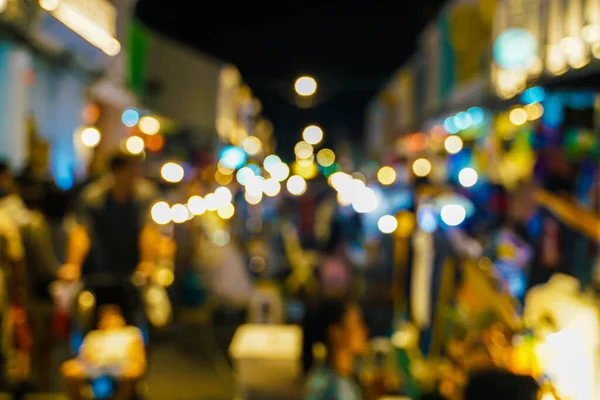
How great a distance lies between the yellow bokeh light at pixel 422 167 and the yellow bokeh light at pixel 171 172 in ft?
12.2

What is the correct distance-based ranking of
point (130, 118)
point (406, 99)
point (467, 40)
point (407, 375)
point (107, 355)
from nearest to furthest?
point (107, 355)
point (407, 375)
point (467, 40)
point (130, 118)
point (406, 99)

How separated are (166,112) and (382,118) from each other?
15.6 meters

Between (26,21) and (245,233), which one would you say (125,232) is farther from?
(245,233)

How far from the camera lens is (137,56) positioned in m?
18.7

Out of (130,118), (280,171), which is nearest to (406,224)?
(280,171)

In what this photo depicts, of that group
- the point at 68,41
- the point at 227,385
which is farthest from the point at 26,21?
the point at 227,385

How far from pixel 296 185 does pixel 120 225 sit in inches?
374

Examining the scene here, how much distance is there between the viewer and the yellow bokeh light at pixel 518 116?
27.5 ft

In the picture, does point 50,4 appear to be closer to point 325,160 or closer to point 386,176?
point 386,176

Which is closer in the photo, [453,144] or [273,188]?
[453,144]

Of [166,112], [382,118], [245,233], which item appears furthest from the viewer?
[382,118]

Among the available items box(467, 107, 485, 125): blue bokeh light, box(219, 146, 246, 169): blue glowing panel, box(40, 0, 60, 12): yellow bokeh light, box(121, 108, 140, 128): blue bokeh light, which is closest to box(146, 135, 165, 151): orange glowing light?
box(121, 108, 140, 128): blue bokeh light

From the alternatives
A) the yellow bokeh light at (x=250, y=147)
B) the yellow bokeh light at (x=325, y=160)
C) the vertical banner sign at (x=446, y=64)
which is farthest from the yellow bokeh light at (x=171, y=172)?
the yellow bokeh light at (x=250, y=147)

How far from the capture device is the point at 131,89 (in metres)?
17.7
